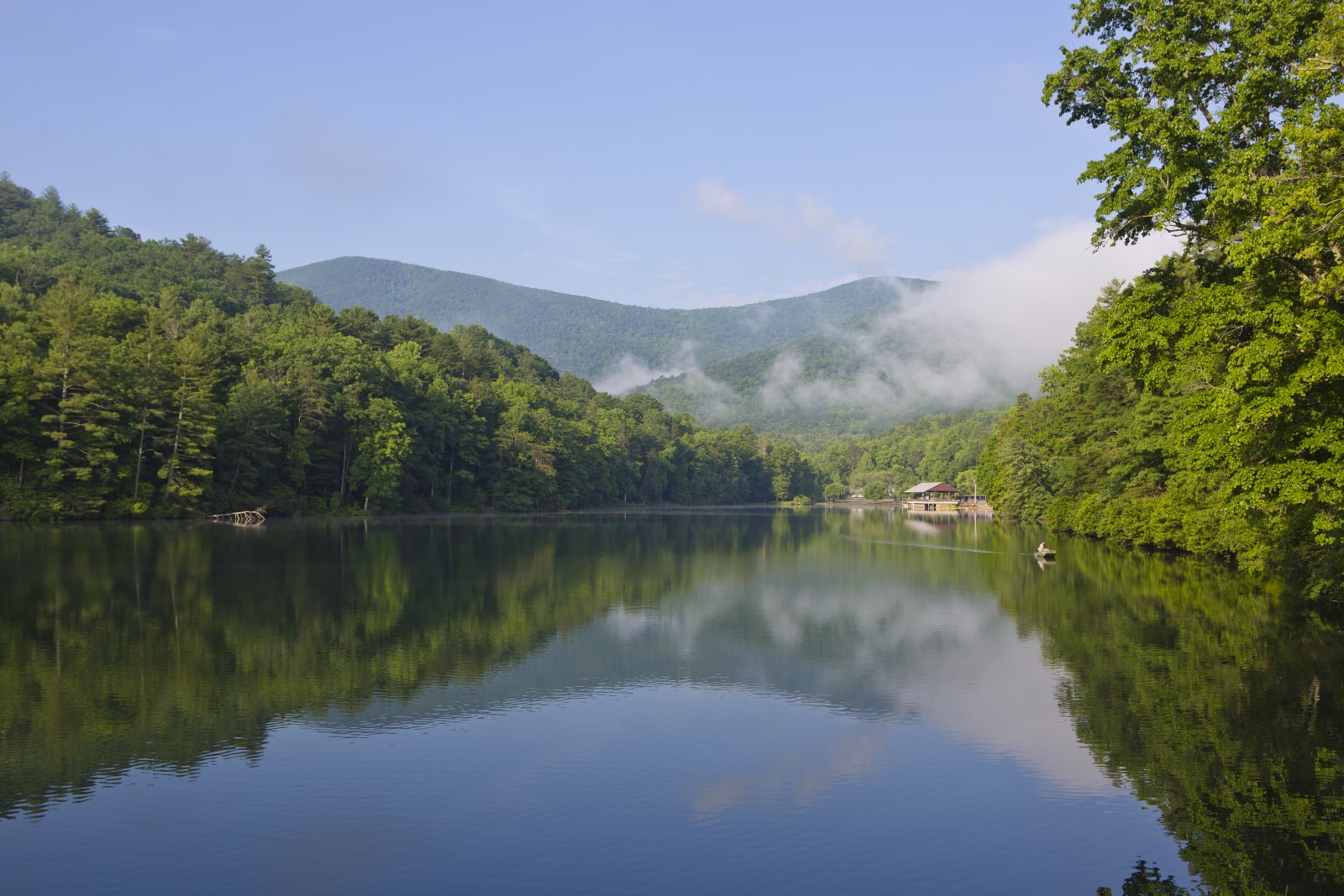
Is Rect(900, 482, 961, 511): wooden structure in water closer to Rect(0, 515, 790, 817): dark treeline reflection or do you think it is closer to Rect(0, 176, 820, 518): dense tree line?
Rect(0, 176, 820, 518): dense tree line

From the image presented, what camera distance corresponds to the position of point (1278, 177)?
56.5 ft

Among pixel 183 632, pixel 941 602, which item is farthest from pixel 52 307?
pixel 941 602

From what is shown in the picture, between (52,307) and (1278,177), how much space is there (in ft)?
250

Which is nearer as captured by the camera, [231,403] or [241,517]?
[241,517]

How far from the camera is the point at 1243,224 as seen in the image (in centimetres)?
1988

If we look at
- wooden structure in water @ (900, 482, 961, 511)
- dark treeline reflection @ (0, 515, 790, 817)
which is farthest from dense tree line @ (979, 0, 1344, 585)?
wooden structure in water @ (900, 482, 961, 511)

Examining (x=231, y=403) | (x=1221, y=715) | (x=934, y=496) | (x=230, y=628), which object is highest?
(x=231, y=403)

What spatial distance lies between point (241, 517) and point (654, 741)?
6352 cm

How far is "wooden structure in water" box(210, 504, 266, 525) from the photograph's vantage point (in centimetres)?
6838

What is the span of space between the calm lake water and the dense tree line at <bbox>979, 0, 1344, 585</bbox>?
4021 mm

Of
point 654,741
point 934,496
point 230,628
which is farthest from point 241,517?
point 934,496

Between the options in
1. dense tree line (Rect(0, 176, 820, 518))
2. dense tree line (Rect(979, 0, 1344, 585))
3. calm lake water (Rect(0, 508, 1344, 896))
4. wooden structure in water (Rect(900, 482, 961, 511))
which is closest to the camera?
calm lake water (Rect(0, 508, 1344, 896))

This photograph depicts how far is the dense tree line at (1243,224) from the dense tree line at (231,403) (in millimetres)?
61444

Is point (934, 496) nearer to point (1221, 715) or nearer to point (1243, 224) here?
Answer: point (1243, 224)
